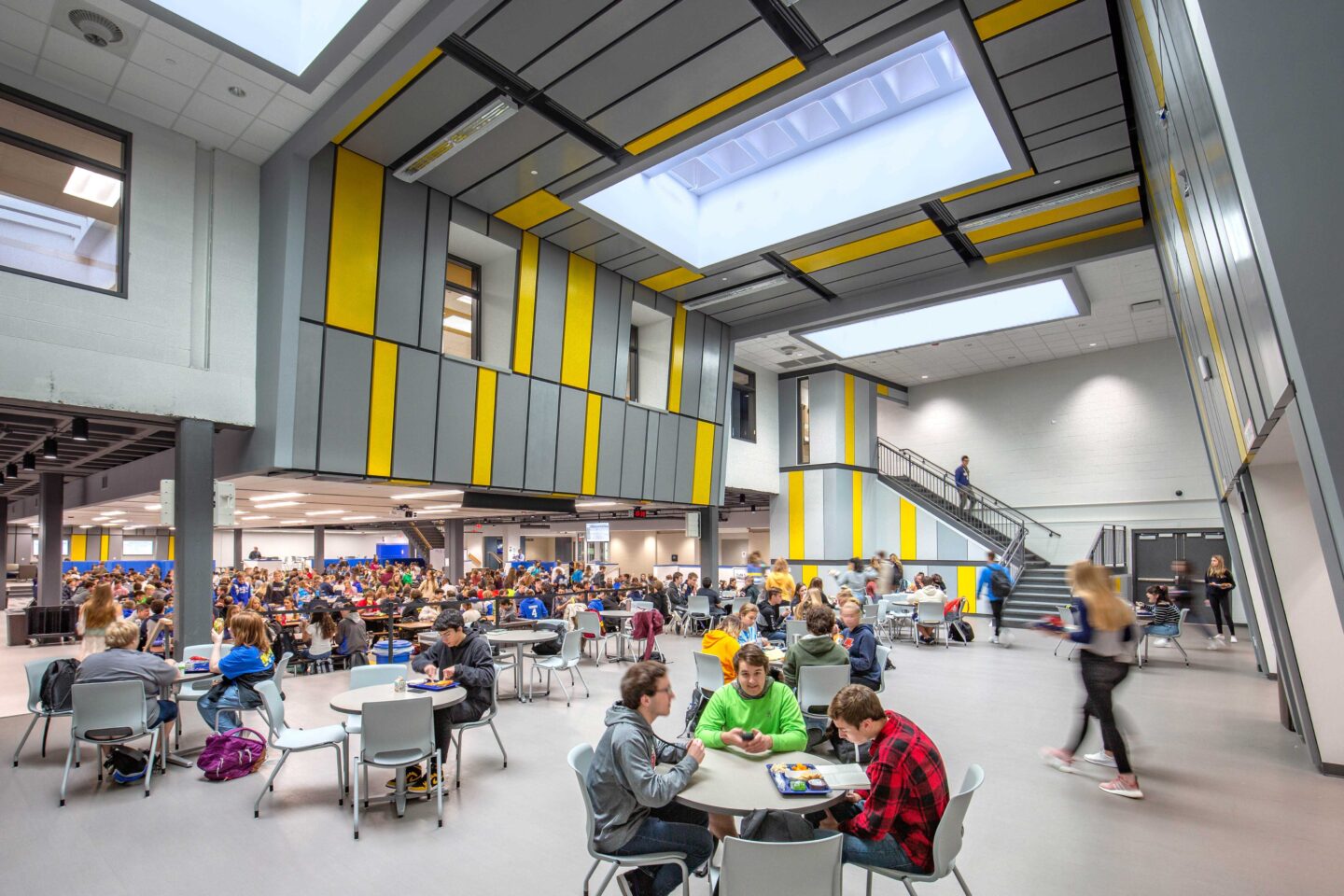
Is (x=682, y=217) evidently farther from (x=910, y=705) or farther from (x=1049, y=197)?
(x=910, y=705)

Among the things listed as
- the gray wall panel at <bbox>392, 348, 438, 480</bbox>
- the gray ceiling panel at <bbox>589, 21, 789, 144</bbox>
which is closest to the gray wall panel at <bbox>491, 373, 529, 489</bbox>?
the gray wall panel at <bbox>392, 348, 438, 480</bbox>

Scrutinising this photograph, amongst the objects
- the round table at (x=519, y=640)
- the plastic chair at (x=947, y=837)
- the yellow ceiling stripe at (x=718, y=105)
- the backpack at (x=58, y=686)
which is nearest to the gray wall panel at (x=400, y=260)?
the yellow ceiling stripe at (x=718, y=105)

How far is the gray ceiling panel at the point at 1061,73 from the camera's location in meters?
6.39

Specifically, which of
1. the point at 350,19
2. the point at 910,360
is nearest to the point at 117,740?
the point at 350,19

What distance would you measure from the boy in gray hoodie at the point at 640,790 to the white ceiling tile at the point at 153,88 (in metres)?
7.32

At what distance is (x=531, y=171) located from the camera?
8.46 m

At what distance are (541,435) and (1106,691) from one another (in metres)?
7.76

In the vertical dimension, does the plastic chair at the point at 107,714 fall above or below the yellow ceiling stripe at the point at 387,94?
below

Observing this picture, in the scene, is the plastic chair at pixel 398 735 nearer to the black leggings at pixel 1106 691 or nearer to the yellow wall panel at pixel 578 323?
the black leggings at pixel 1106 691

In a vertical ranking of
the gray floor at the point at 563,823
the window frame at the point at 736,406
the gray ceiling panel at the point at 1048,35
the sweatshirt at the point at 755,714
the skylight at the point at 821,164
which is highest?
the skylight at the point at 821,164

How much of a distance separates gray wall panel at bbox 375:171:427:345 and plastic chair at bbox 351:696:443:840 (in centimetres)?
539

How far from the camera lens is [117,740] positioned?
4824mm

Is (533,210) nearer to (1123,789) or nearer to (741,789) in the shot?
(741,789)

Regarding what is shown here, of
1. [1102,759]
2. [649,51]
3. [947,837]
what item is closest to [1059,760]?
[1102,759]
